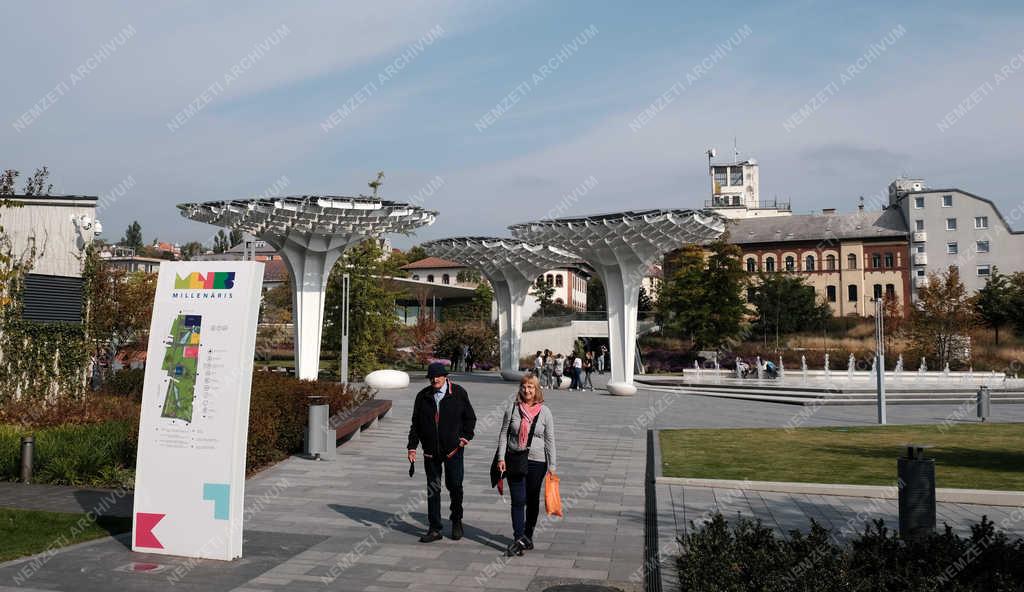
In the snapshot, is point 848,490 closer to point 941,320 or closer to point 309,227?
point 309,227

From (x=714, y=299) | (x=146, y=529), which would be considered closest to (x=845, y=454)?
(x=146, y=529)

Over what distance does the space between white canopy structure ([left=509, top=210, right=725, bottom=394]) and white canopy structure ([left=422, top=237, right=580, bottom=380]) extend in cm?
606

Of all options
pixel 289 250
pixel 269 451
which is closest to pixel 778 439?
pixel 269 451

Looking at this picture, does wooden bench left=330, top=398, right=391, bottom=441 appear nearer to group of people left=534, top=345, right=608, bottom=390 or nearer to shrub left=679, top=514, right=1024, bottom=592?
shrub left=679, top=514, right=1024, bottom=592

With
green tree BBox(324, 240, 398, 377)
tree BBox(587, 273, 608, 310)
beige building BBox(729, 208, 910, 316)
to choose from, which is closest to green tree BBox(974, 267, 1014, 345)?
beige building BBox(729, 208, 910, 316)

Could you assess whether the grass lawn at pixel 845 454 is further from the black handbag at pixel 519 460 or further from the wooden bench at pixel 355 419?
the wooden bench at pixel 355 419

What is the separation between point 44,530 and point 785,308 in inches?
2515

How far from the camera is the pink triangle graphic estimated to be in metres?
7.48

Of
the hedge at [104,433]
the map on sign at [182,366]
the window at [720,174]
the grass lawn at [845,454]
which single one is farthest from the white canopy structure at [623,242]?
the window at [720,174]

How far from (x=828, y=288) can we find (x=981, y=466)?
78277mm

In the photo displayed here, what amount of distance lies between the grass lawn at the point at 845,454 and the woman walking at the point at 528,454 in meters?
4.70

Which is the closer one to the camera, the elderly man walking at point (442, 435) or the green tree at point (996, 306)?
the elderly man walking at point (442, 435)

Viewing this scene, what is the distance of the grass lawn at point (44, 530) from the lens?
7.71 m

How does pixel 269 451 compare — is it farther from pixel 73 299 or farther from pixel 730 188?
pixel 730 188
